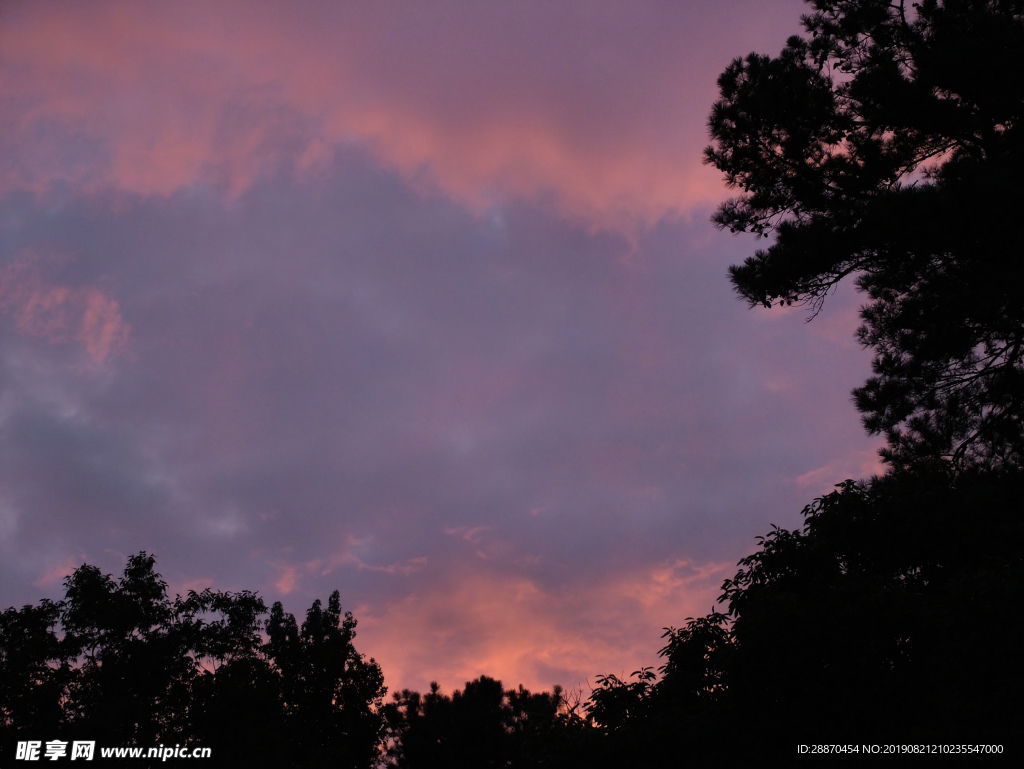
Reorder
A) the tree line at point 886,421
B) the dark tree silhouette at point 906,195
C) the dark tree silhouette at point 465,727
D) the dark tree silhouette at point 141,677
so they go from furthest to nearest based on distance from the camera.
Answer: the dark tree silhouette at point 465,727 → the dark tree silhouette at point 141,677 → the dark tree silhouette at point 906,195 → the tree line at point 886,421

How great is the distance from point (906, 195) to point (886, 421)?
554cm

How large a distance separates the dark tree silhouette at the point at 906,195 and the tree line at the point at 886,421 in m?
0.04

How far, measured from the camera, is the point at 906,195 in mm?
10852

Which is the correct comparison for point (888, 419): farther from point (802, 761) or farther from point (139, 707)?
point (139, 707)

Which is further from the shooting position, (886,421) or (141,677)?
(141,677)

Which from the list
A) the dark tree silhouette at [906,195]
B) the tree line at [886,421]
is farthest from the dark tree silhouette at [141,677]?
the dark tree silhouette at [906,195]

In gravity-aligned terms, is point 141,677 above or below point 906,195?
below

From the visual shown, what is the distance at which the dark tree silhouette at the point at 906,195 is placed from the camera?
1066cm

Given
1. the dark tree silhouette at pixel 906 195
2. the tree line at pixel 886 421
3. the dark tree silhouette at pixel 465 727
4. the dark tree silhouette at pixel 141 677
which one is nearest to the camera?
the tree line at pixel 886 421

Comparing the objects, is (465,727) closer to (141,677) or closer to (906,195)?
(141,677)

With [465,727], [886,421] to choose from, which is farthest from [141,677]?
[465,727]

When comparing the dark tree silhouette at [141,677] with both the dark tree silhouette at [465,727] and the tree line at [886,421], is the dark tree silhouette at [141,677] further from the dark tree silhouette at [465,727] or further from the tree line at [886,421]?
the dark tree silhouette at [465,727]

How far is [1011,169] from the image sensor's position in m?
10.2

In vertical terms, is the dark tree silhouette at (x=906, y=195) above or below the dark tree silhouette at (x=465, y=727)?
above
